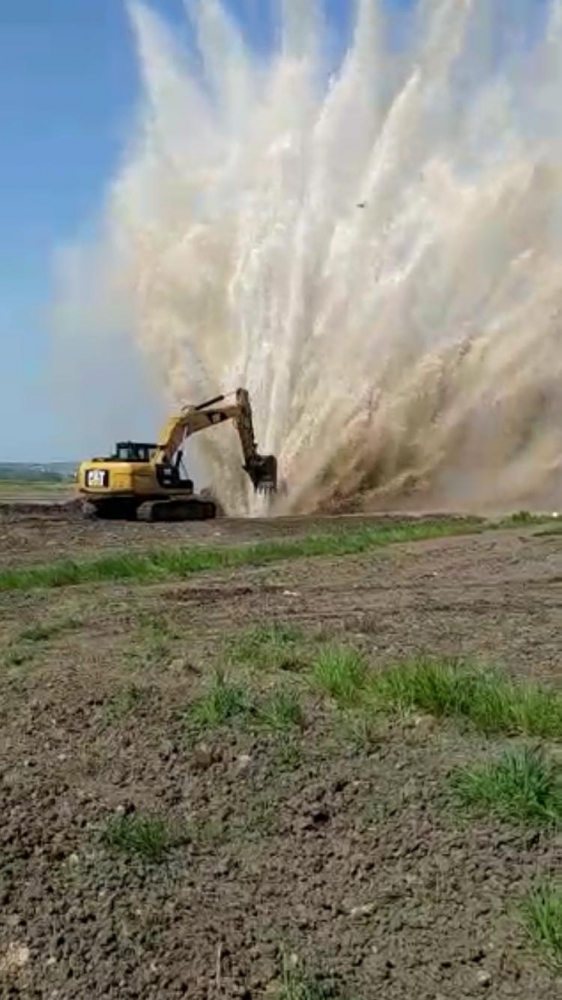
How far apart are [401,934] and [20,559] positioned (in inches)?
747

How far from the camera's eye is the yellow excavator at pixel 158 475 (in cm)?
3281

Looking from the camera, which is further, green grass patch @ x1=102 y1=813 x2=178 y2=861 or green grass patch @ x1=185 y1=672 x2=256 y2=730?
green grass patch @ x1=185 y1=672 x2=256 y2=730

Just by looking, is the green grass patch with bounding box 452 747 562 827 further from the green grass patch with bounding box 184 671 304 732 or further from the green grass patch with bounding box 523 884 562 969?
the green grass patch with bounding box 184 671 304 732

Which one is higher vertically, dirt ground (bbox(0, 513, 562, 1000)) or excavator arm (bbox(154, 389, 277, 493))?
excavator arm (bbox(154, 389, 277, 493))

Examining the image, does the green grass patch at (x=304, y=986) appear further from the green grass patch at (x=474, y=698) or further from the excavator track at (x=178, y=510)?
the excavator track at (x=178, y=510)

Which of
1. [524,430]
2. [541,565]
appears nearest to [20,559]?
[541,565]

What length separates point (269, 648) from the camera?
1028 centimetres

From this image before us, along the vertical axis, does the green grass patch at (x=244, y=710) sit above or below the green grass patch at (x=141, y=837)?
above

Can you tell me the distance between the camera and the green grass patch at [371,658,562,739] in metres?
7.16

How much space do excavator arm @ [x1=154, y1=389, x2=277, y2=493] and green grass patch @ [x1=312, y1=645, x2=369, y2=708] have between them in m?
24.8

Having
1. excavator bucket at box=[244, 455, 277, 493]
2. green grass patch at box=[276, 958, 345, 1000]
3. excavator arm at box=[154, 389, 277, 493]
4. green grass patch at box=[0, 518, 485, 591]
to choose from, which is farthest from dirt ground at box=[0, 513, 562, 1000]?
excavator bucket at box=[244, 455, 277, 493]

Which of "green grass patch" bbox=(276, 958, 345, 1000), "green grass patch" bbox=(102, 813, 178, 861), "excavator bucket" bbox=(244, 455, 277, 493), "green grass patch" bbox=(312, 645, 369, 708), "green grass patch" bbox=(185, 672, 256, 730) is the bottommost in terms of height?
"green grass patch" bbox=(276, 958, 345, 1000)

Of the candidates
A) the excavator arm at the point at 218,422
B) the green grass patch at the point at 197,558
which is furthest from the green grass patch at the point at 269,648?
the excavator arm at the point at 218,422

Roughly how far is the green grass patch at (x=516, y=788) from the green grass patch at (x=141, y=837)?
1495 millimetres
